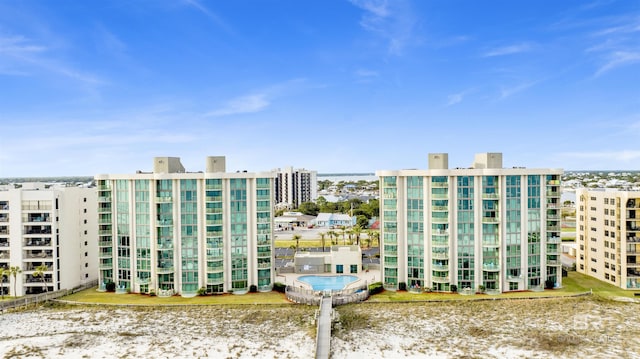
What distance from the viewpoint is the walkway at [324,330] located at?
47.2 m

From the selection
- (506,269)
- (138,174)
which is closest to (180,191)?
(138,174)

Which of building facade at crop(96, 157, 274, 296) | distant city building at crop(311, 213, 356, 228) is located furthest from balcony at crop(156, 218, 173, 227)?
distant city building at crop(311, 213, 356, 228)

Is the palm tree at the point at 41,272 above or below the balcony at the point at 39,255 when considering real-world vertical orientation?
below

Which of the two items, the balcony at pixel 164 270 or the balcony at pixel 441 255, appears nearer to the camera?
the balcony at pixel 441 255

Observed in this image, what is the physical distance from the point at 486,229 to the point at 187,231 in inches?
1734

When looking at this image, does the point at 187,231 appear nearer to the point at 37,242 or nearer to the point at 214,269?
the point at 214,269

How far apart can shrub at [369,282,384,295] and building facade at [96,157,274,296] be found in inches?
605

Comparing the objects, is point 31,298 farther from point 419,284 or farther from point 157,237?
point 419,284

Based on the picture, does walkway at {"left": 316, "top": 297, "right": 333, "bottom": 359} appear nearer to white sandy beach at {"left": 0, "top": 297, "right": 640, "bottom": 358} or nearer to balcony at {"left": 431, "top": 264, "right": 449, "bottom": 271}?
white sandy beach at {"left": 0, "top": 297, "right": 640, "bottom": 358}

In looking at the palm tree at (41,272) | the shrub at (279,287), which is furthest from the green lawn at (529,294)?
the palm tree at (41,272)

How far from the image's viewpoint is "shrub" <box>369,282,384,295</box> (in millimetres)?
68812

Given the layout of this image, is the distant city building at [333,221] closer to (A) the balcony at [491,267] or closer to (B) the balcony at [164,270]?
(A) the balcony at [491,267]

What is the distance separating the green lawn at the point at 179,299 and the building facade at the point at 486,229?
64.2 feet

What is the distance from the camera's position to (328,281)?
256 ft
